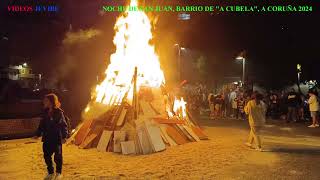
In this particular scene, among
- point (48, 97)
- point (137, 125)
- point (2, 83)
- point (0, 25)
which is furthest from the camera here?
point (0, 25)

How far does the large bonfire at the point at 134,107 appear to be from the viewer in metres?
11.7

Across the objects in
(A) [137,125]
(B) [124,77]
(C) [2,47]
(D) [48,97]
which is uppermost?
(C) [2,47]

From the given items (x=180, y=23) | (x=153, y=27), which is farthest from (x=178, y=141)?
(x=180, y=23)

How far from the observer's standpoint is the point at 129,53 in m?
15.0

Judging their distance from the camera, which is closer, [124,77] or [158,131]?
[158,131]

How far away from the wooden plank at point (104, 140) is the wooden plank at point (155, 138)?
1290 millimetres

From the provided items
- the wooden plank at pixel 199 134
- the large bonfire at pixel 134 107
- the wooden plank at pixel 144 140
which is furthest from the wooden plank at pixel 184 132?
the wooden plank at pixel 144 140

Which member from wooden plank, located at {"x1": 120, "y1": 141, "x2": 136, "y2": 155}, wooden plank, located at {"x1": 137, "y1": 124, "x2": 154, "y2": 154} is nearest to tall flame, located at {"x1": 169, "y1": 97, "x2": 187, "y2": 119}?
wooden plank, located at {"x1": 137, "y1": 124, "x2": 154, "y2": 154}

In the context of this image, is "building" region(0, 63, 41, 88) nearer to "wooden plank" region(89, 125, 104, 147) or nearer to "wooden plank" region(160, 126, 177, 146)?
"wooden plank" region(89, 125, 104, 147)

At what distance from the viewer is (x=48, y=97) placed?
7848 millimetres

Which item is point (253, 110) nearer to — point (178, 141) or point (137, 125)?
point (178, 141)

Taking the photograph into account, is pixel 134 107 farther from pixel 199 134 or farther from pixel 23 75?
pixel 23 75

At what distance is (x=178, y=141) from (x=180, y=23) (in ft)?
165

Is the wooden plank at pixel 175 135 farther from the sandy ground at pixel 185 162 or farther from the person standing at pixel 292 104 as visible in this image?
the person standing at pixel 292 104
